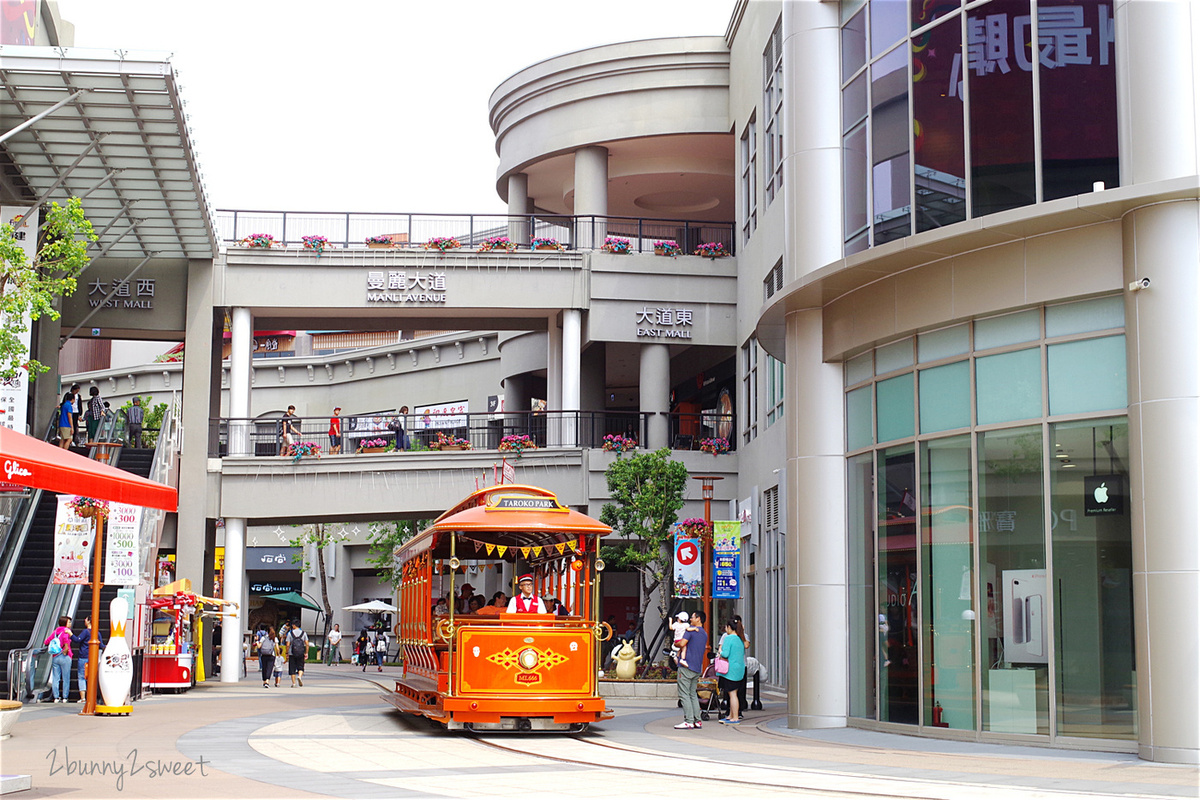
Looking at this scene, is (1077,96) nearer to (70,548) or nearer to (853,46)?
(853,46)

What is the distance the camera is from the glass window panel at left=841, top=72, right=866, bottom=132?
18.4 m

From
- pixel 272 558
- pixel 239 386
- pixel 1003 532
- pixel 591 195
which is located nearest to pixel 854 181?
pixel 1003 532

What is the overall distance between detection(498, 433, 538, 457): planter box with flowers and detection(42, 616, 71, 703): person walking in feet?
39.6

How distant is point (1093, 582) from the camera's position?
14336 millimetres

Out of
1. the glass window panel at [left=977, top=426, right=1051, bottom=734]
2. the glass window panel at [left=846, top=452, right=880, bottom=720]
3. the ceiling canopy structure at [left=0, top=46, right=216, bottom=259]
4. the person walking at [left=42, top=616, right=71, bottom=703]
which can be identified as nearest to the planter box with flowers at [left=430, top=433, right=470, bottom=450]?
the ceiling canopy structure at [left=0, top=46, right=216, bottom=259]

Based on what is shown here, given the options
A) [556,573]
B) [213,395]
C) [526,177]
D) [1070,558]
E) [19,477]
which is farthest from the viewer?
[526,177]

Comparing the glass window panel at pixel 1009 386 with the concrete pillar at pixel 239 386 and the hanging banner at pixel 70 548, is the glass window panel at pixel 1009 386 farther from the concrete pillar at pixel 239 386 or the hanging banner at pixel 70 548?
the concrete pillar at pixel 239 386

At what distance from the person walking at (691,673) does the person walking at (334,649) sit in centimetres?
3030

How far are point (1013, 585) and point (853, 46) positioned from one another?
26.6ft

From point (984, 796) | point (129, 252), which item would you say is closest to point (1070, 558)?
point (984, 796)

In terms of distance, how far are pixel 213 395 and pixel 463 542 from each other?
18084 mm

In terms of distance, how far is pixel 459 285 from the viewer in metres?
34.2

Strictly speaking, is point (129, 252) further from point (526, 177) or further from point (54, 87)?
point (526, 177)

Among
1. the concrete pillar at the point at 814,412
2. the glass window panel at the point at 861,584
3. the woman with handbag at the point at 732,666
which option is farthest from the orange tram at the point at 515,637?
the glass window panel at the point at 861,584
